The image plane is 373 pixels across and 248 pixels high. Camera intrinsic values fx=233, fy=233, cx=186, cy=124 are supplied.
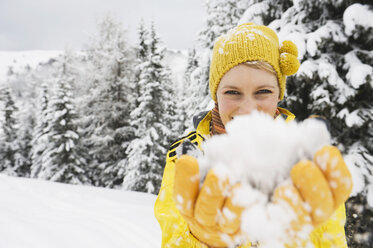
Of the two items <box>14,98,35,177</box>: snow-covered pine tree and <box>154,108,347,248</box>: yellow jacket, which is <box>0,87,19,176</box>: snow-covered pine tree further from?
<box>154,108,347,248</box>: yellow jacket

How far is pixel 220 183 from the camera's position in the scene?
2.59 ft

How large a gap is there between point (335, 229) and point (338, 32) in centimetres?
420

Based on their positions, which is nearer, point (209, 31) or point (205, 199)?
point (205, 199)

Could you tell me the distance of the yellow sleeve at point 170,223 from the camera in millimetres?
1198

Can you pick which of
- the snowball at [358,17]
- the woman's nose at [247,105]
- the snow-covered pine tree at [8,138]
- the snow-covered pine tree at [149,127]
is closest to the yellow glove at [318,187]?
the woman's nose at [247,105]

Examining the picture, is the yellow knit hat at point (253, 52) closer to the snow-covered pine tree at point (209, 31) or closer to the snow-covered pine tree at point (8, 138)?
the snow-covered pine tree at point (209, 31)

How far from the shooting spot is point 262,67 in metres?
1.65

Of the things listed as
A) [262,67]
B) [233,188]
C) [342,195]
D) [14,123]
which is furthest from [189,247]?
[14,123]

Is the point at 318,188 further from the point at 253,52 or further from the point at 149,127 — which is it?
the point at 149,127

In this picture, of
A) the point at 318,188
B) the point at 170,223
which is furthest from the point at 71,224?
the point at 318,188

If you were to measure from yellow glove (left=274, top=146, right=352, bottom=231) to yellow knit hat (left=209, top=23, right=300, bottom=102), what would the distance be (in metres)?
1.09

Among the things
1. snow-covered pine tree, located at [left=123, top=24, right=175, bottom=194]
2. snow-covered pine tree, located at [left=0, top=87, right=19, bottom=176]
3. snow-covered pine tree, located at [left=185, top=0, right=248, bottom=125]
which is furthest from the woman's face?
snow-covered pine tree, located at [left=0, top=87, right=19, bottom=176]

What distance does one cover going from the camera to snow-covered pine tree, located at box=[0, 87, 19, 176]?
2731 centimetres

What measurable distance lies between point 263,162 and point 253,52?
1075mm
